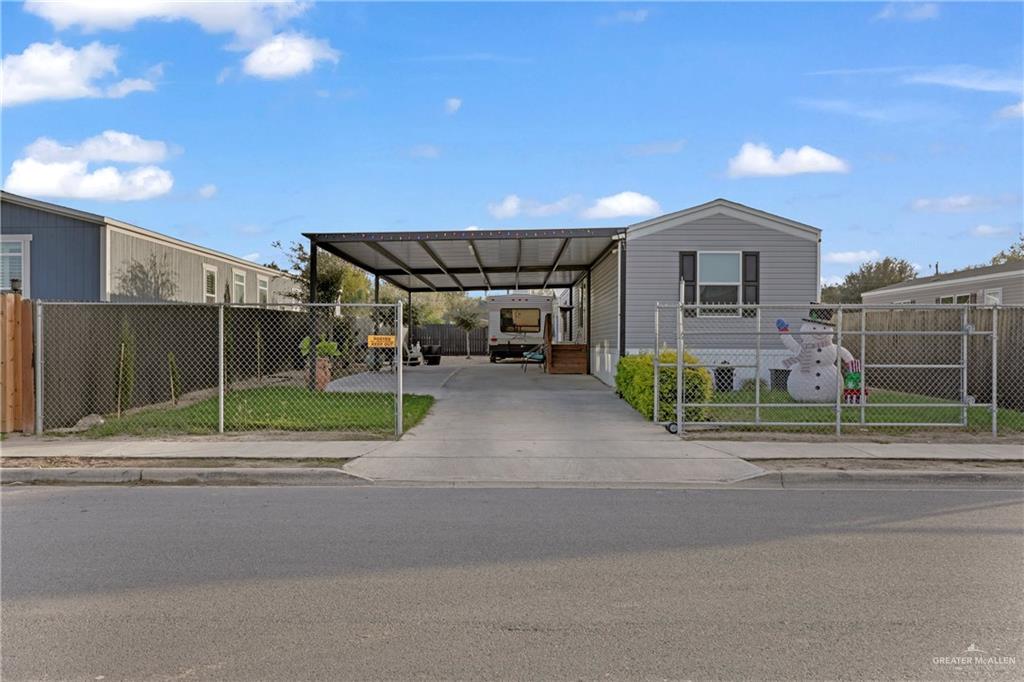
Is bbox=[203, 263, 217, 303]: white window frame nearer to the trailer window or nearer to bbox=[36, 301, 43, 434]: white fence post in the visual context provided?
the trailer window

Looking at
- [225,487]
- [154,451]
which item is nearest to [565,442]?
[225,487]

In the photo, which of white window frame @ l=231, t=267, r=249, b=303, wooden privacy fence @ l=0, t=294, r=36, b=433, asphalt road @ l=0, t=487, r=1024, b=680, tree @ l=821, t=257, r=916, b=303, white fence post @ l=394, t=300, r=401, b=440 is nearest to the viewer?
asphalt road @ l=0, t=487, r=1024, b=680

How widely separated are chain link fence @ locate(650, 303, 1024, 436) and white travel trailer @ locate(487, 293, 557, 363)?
40.4ft

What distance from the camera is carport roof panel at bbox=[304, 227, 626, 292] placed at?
17766mm

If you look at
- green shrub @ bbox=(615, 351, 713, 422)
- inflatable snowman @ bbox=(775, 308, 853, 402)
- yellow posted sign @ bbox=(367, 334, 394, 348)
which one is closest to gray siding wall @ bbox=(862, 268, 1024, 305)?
inflatable snowman @ bbox=(775, 308, 853, 402)

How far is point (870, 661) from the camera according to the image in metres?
4.05

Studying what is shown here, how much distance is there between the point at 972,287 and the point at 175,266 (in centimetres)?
2446

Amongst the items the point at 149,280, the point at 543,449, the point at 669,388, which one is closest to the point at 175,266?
the point at 149,280

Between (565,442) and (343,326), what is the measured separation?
13.6 meters

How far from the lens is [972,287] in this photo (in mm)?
24484

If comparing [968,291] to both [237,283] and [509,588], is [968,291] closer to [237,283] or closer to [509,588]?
[509,588]

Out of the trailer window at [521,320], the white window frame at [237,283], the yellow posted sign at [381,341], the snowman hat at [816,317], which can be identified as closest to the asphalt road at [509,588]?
the yellow posted sign at [381,341]

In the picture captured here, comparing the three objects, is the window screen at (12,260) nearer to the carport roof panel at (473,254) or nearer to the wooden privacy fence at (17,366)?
the carport roof panel at (473,254)

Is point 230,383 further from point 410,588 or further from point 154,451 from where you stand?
point 410,588
